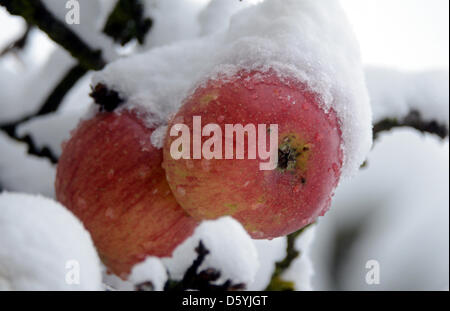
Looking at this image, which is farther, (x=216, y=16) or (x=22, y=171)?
(x=22, y=171)

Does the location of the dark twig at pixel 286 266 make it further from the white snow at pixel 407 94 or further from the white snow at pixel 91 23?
the white snow at pixel 91 23

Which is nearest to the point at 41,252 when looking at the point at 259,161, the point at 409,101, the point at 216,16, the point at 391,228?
the point at 259,161

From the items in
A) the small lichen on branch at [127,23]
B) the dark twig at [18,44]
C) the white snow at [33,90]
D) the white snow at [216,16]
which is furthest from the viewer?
the dark twig at [18,44]

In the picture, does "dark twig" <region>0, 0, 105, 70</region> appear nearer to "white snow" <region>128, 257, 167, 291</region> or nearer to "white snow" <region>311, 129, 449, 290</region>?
"white snow" <region>128, 257, 167, 291</region>

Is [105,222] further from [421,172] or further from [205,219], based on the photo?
[421,172]

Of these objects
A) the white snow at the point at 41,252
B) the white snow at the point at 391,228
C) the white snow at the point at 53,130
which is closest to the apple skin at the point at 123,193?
the white snow at the point at 41,252

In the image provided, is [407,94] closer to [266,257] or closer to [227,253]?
[266,257]
